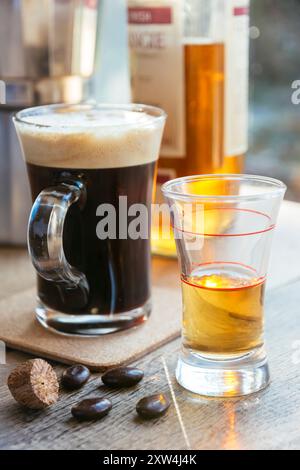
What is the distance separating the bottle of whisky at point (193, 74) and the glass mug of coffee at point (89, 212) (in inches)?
6.4

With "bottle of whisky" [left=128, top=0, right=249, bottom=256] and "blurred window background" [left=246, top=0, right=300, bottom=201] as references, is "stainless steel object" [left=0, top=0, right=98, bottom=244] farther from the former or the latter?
"blurred window background" [left=246, top=0, right=300, bottom=201]

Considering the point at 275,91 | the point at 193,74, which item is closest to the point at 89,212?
the point at 193,74

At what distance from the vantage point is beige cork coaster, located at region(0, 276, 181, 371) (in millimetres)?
765

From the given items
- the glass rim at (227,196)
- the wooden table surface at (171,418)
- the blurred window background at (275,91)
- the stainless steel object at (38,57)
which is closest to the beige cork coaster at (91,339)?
the wooden table surface at (171,418)

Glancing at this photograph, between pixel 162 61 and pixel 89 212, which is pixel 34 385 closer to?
pixel 89 212

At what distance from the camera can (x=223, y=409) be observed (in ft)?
2.19

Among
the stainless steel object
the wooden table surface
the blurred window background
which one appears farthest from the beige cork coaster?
the blurred window background

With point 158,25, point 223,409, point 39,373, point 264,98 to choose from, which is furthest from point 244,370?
point 264,98

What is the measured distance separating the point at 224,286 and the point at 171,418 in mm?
114

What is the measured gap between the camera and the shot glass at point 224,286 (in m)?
0.68

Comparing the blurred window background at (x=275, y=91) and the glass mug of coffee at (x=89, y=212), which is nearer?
the glass mug of coffee at (x=89, y=212)

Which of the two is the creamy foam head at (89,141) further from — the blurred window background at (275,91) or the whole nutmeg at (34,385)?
the blurred window background at (275,91)

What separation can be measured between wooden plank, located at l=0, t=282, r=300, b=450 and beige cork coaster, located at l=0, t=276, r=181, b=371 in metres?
0.03

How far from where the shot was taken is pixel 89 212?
0.79 metres
